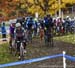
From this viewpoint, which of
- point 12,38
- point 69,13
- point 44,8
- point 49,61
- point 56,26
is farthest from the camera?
point 69,13

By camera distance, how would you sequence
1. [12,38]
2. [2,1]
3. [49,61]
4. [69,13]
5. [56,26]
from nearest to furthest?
1. [49,61]
2. [2,1]
3. [12,38]
4. [56,26]
5. [69,13]

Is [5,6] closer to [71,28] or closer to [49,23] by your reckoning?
[49,23]

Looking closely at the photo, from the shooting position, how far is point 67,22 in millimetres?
36562

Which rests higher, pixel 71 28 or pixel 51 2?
pixel 51 2

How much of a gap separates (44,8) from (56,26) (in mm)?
4552

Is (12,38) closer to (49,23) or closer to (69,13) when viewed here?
(49,23)

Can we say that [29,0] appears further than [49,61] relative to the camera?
Yes

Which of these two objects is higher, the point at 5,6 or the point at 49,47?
the point at 5,6

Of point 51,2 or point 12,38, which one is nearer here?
point 12,38

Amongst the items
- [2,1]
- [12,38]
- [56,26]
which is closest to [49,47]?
[12,38]

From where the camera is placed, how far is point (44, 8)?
1545 inches

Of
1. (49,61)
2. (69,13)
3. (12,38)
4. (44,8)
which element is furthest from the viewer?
(69,13)

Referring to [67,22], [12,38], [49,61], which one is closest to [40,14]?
[67,22]

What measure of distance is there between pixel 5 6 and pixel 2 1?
2.86 ft
